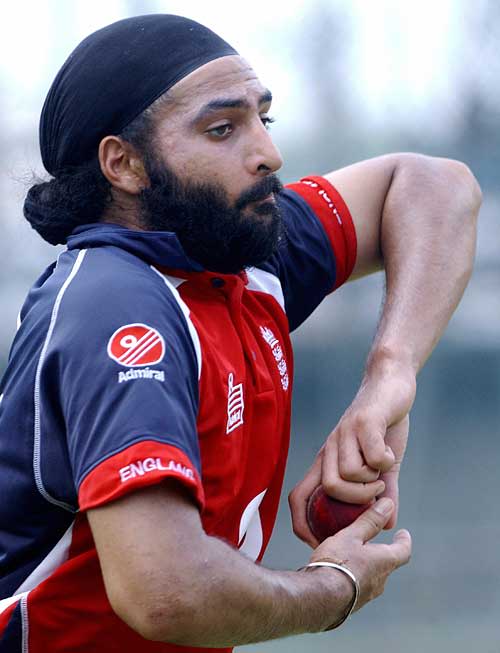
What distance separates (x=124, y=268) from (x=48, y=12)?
5.96 feet

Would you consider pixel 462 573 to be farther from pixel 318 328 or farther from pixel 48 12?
pixel 48 12

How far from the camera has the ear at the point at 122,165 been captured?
64.8 inches

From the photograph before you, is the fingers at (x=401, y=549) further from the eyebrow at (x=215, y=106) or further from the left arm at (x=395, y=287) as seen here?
the eyebrow at (x=215, y=106)

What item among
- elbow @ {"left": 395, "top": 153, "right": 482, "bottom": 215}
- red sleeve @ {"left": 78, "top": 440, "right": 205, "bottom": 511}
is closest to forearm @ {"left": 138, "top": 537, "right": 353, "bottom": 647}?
red sleeve @ {"left": 78, "top": 440, "right": 205, "bottom": 511}

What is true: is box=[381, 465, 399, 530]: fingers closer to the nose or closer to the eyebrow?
the nose

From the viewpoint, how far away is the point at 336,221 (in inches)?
78.7

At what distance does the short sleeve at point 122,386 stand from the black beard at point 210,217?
0.23 metres

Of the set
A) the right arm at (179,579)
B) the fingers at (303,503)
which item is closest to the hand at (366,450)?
the fingers at (303,503)

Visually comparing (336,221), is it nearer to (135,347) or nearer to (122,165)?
(122,165)

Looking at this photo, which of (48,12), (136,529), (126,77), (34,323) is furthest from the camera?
(48,12)

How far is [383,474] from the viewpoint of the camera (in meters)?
1.71

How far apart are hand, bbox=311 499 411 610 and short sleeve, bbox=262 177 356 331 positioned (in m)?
0.52

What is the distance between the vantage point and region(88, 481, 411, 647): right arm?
1.22 m

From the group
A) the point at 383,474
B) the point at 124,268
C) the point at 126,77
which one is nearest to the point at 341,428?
the point at 383,474
